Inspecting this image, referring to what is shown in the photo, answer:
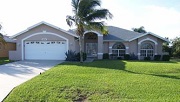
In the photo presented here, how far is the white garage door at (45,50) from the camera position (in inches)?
1042

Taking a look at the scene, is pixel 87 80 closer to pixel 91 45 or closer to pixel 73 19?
pixel 73 19

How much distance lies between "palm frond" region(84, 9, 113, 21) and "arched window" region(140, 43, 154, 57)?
1063 centimetres

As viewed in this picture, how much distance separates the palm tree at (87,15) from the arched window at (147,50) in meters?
10.5

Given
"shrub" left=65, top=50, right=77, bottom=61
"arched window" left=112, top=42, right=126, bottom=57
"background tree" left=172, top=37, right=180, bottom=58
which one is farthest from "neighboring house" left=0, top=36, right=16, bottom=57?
"background tree" left=172, top=37, right=180, bottom=58

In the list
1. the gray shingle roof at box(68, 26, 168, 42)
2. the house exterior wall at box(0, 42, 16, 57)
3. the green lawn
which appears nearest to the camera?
the green lawn

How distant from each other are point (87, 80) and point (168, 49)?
113 feet

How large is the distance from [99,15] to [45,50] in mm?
7904

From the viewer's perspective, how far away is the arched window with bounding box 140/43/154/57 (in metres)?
31.9

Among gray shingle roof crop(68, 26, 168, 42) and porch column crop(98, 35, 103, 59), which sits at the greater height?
gray shingle roof crop(68, 26, 168, 42)

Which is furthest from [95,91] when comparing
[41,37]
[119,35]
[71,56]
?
[119,35]

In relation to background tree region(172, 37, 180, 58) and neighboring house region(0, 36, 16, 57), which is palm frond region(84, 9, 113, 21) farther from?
background tree region(172, 37, 180, 58)

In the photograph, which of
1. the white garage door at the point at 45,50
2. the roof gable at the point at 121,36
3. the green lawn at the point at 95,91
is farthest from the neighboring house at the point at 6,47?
the green lawn at the point at 95,91

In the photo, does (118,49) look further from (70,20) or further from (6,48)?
(6,48)

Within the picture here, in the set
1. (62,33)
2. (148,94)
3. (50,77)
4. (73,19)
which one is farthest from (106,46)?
(148,94)
